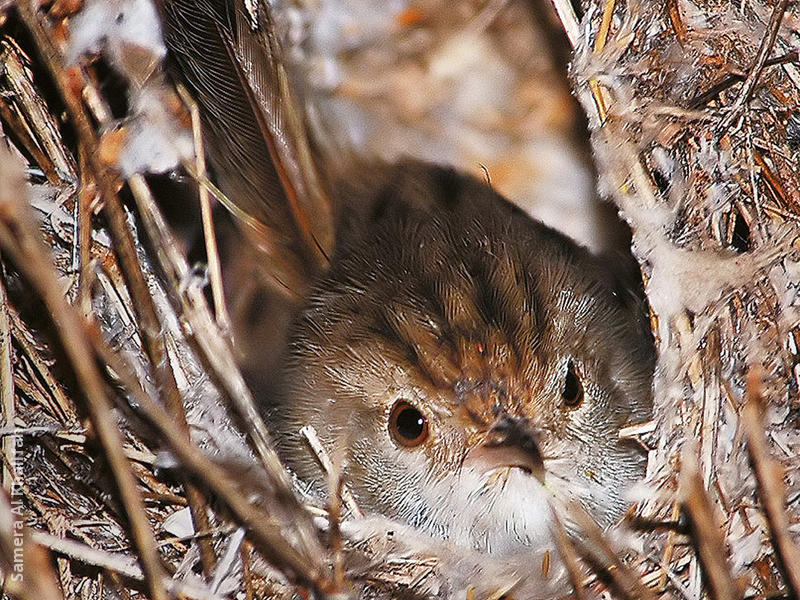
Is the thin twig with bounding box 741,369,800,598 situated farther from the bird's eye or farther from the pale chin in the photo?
the bird's eye

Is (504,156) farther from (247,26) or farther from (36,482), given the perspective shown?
(36,482)

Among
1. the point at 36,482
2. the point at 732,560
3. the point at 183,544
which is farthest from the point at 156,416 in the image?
the point at 732,560

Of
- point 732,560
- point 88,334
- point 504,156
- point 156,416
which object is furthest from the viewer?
point 504,156

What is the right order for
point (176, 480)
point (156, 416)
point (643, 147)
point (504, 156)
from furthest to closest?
point (504, 156) → point (176, 480) → point (643, 147) → point (156, 416)

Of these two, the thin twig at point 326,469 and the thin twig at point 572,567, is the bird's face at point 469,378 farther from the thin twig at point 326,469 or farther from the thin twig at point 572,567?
the thin twig at point 572,567

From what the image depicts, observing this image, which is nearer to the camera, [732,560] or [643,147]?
[732,560]

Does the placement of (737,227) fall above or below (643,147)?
below

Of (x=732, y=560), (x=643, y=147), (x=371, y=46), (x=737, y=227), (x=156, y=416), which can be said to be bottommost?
(x=732, y=560)
